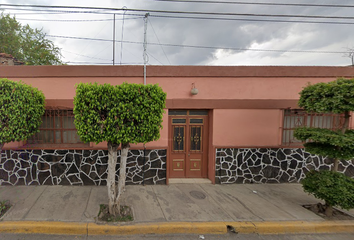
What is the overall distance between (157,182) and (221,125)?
2.66 m

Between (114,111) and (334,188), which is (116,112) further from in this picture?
(334,188)

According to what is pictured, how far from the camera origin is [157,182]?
486 cm

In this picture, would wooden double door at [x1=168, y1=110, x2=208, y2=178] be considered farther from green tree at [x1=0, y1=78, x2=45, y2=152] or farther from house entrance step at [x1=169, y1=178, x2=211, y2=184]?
green tree at [x1=0, y1=78, x2=45, y2=152]

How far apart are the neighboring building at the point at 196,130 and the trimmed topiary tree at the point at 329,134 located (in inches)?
56.9

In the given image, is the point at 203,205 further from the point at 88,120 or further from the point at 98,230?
the point at 88,120

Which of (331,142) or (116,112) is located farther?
(331,142)

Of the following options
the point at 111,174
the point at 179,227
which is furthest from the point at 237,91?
the point at 111,174

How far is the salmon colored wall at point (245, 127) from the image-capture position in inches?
196

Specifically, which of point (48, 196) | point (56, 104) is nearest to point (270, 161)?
point (48, 196)

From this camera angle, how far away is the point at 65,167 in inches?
182

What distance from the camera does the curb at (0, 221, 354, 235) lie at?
299 cm

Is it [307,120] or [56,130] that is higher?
[307,120]

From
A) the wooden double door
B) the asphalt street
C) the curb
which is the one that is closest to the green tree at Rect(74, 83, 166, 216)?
the curb

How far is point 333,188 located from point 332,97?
6.16 feet
